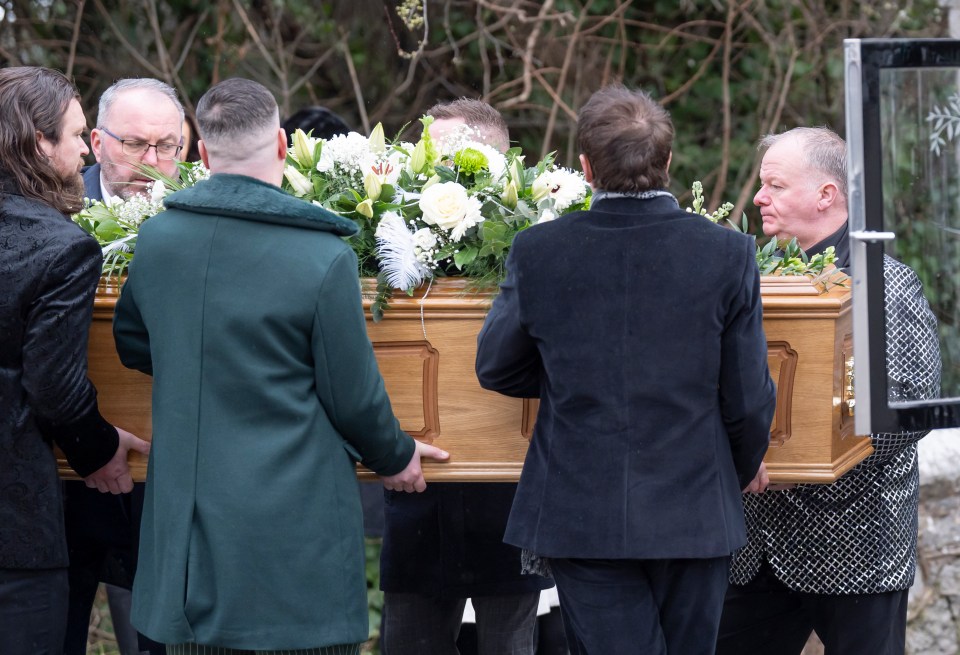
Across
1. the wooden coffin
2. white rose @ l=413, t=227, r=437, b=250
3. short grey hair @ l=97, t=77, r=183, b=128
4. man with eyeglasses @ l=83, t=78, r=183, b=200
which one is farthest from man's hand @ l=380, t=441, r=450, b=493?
short grey hair @ l=97, t=77, r=183, b=128

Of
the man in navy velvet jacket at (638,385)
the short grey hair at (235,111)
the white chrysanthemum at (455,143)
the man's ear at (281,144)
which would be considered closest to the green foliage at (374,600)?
the white chrysanthemum at (455,143)

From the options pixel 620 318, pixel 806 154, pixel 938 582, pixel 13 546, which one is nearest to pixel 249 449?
pixel 13 546

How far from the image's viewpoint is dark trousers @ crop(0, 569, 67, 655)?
2.96 metres

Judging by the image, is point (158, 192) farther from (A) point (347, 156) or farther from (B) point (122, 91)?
(B) point (122, 91)

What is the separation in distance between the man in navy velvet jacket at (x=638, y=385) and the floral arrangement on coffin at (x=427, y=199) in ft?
1.57

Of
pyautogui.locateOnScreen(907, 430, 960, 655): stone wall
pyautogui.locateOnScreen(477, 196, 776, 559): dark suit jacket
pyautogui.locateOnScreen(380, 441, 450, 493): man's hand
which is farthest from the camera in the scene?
pyautogui.locateOnScreen(907, 430, 960, 655): stone wall

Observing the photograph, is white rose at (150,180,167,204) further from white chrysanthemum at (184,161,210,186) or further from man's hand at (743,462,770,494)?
man's hand at (743,462,770,494)

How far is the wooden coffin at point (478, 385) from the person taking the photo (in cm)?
325

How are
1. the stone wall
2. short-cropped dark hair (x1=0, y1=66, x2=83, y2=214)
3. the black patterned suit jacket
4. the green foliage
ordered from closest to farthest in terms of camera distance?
1. short-cropped dark hair (x1=0, y1=66, x2=83, y2=214)
2. the black patterned suit jacket
3. the stone wall
4. the green foliage

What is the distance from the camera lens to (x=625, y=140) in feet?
9.03

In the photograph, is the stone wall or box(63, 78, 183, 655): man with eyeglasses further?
the stone wall

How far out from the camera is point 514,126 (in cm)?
772

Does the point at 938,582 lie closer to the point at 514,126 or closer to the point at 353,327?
the point at 353,327

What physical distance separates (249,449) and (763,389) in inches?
45.2
